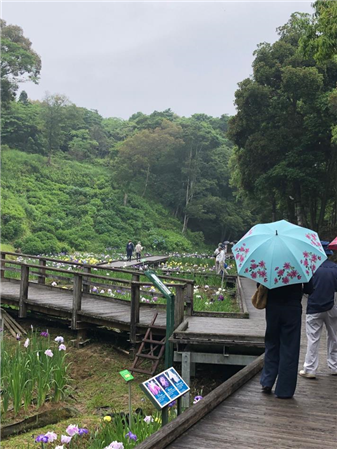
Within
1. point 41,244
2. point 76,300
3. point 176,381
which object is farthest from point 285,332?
point 41,244

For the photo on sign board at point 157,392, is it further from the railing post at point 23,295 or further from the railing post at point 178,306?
the railing post at point 23,295

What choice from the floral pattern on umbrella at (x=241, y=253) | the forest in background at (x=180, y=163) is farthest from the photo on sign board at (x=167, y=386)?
the forest in background at (x=180, y=163)

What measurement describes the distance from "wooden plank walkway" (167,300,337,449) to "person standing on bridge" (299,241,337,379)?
0.33 meters

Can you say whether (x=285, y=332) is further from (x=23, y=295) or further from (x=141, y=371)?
(x=23, y=295)

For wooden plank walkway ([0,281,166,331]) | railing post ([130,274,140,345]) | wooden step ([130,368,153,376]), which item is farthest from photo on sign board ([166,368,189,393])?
railing post ([130,274,140,345])

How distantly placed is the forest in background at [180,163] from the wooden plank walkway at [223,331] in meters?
5.77

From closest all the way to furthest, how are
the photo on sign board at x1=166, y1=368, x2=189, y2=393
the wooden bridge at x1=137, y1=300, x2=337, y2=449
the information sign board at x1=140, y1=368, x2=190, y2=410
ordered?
1. the information sign board at x1=140, y1=368, x2=190, y2=410
2. the wooden bridge at x1=137, y1=300, x2=337, y2=449
3. the photo on sign board at x1=166, y1=368, x2=189, y2=393

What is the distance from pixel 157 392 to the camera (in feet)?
10.8

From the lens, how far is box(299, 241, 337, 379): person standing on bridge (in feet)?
16.1

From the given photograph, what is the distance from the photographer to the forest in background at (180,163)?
63.2ft

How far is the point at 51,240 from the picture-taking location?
28641 millimetres

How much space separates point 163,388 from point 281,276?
141 centimetres

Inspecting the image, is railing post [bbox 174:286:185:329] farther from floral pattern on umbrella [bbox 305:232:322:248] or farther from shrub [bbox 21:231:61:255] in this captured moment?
shrub [bbox 21:231:61:255]

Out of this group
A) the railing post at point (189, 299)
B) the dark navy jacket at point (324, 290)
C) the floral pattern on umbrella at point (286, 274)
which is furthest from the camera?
the railing post at point (189, 299)
